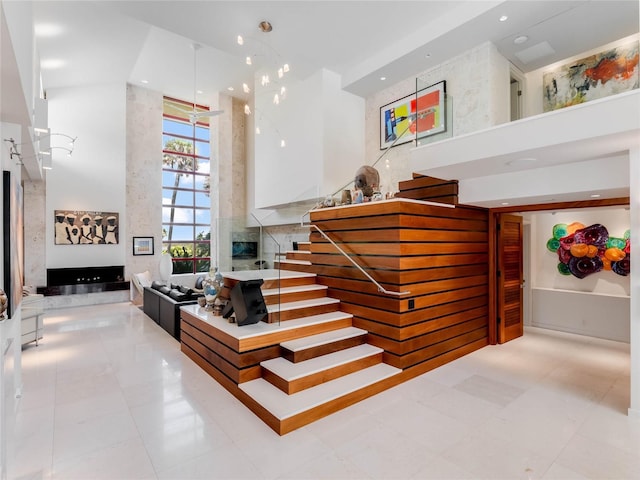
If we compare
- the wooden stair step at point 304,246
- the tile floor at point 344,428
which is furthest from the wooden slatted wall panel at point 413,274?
the wooden stair step at point 304,246

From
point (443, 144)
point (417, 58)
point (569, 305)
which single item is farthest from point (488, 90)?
point (569, 305)

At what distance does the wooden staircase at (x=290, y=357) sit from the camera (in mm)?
3299

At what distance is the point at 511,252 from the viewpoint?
585 centimetres

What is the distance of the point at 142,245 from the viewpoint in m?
10.3

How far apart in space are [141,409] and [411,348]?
3.10 m

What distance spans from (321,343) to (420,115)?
12.1 feet

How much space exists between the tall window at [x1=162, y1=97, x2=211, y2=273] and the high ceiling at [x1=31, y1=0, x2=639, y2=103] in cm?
358

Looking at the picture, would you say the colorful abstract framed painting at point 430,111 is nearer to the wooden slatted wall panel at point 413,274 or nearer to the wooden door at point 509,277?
the wooden slatted wall panel at point 413,274

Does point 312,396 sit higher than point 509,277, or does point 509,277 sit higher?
point 509,277

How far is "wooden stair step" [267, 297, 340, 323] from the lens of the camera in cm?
425

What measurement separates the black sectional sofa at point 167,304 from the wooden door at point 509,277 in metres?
5.32

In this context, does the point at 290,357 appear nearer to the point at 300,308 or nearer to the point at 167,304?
the point at 300,308

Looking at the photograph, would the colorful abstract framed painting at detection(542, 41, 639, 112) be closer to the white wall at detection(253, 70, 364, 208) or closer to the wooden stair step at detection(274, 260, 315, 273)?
the white wall at detection(253, 70, 364, 208)

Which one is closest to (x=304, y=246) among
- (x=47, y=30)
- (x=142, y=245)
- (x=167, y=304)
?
(x=167, y=304)
